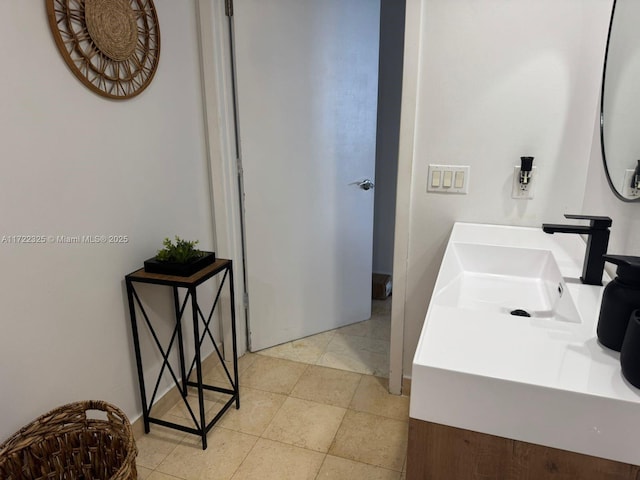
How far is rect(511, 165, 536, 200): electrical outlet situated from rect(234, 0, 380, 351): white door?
1034mm

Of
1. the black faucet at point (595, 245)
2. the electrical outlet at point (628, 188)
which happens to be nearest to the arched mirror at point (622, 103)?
the electrical outlet at point (628, 188)

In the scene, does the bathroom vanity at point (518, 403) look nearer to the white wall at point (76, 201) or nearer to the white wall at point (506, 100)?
the white wall at point (506, 100)

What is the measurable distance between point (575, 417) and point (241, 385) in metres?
1.84

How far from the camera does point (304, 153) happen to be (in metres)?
2.44

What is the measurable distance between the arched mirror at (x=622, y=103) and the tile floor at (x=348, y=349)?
1.53 meters

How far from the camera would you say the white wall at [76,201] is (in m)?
1.29

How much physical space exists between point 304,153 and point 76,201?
125cm

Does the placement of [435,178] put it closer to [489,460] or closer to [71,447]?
[489,460]

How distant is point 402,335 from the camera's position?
7.18 feet

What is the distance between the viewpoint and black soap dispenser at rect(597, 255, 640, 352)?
0.85m

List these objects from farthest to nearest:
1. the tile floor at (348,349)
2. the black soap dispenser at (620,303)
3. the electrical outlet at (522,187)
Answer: the tile floor at (348,349) → the electrical outlet at (522,187) → the black soap dispenser at (620,303)

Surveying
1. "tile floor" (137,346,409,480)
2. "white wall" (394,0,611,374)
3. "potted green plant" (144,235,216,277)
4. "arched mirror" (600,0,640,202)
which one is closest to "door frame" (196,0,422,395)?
"white wall" (394,0,611,374)

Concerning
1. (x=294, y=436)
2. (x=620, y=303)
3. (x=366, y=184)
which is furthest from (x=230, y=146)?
(x=620, y=303)

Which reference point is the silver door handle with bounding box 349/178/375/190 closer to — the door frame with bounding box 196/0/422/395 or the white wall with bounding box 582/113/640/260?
the door frame with bounding box 196/0/422/395
